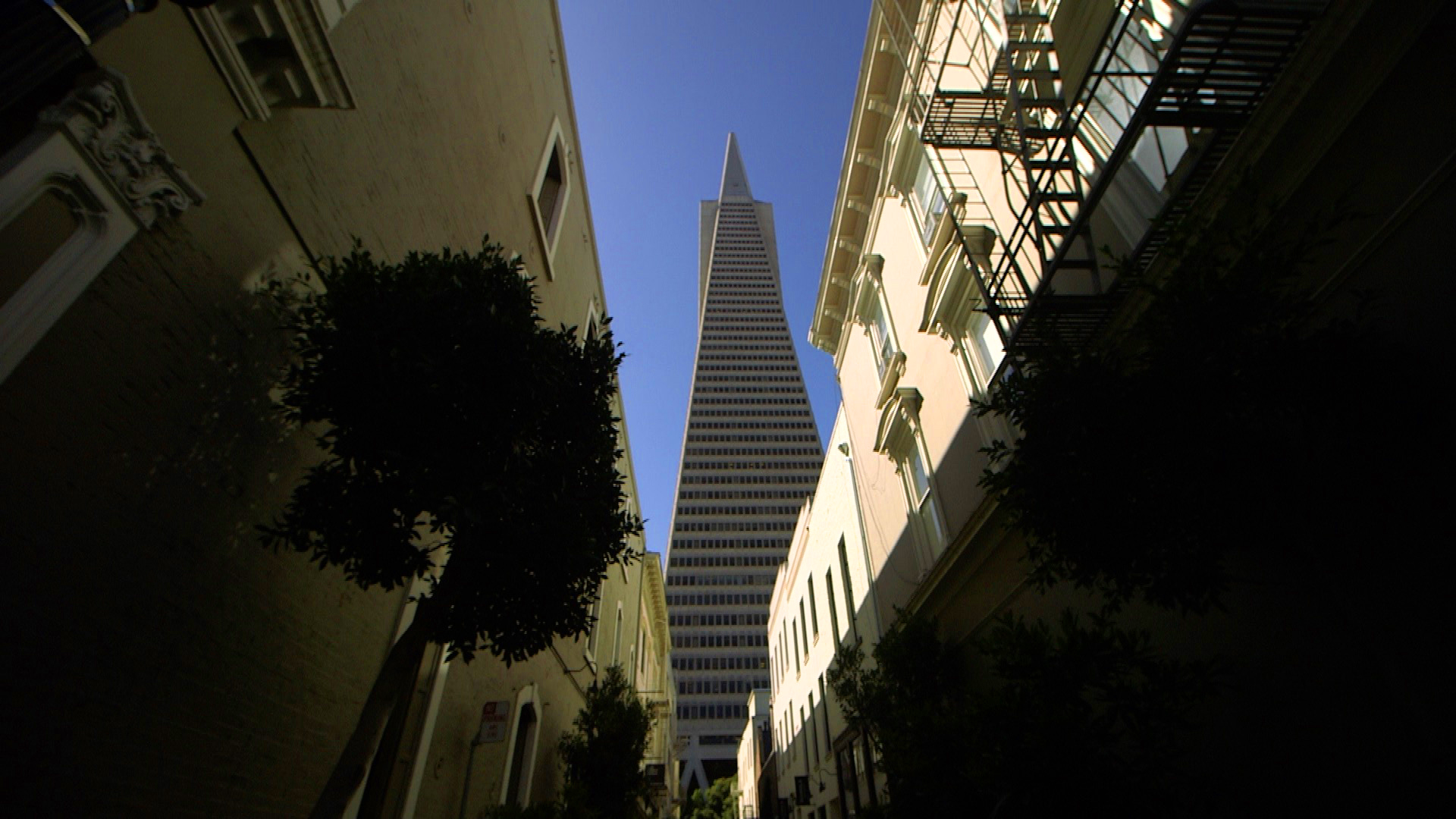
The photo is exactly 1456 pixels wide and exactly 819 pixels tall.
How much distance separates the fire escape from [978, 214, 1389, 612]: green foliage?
0.58m

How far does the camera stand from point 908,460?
45.2 feet

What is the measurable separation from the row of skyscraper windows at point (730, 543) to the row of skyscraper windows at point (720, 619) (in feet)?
33.1

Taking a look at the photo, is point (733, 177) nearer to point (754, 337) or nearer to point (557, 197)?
point (754, 337)

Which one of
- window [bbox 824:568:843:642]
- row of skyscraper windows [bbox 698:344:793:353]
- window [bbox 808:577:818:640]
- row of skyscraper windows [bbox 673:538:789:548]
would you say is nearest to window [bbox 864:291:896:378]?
window [bbox 824:568:843:642]

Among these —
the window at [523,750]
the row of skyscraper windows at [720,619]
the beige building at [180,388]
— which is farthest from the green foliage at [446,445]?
the row of skyscraper windows at [720,619]

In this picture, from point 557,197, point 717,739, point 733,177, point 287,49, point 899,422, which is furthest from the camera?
point 733,177

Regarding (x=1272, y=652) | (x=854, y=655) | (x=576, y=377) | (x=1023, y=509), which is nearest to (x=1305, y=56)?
(x=1023, y=509)

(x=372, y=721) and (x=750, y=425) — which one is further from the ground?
(x=750, y=425)

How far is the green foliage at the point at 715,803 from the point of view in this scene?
49.3 meters

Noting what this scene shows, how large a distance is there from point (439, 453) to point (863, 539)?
14097mm

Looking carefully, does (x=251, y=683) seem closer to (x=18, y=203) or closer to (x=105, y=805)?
(x=105, y=805)

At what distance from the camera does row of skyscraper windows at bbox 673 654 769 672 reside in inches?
3573

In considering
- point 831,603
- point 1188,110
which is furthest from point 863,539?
point 1188,110

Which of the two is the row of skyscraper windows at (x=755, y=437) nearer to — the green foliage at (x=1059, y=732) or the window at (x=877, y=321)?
the window at (x=877, y=321)
